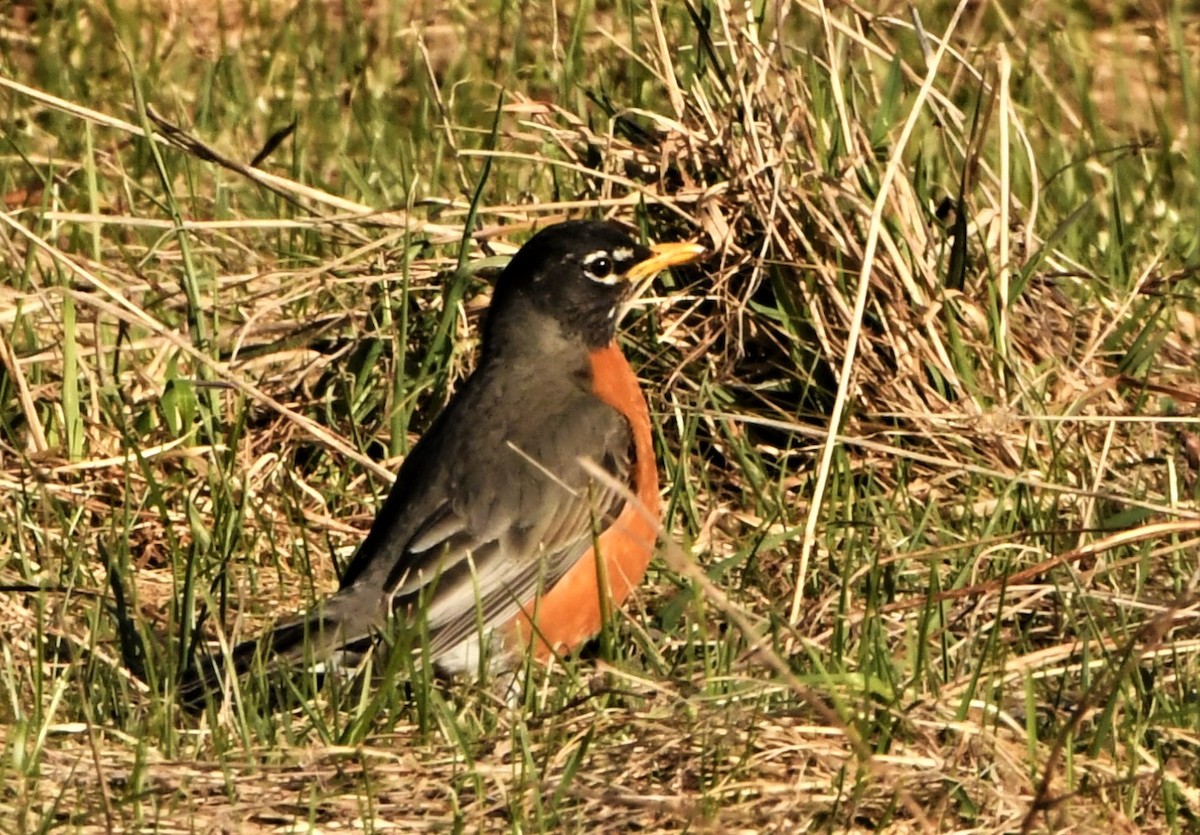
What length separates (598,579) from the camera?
13.6ft

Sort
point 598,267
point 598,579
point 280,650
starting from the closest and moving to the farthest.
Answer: point 280,650, point 598,579, point 598,267

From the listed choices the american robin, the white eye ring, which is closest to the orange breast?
the american robin

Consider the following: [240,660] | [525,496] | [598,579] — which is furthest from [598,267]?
[240,660]

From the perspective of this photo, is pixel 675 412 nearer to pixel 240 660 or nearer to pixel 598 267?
pixel 598 267

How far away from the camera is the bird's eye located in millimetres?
4922

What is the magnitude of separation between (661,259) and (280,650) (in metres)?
1.53

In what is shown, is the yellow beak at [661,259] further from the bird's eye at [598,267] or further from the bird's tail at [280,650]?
the bird's tail at [280,650]

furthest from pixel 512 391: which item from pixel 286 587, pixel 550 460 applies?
pixel 286 587

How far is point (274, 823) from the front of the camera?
3.21 meters

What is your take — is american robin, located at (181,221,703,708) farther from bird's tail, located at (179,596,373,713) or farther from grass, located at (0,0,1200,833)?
grass, located at (0,0,1200,833)

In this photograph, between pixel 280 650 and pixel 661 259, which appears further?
pixel 661 259

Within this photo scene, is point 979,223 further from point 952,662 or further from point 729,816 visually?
point 729,816

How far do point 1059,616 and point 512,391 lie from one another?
1.31 metres

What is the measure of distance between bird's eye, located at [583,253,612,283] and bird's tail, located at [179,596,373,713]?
1.11 meters
